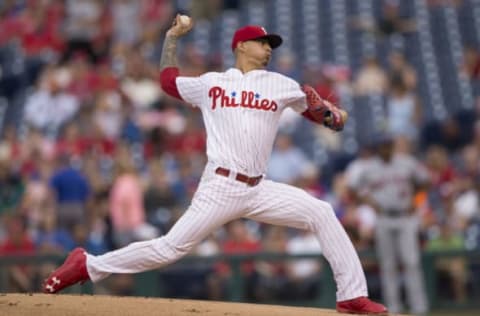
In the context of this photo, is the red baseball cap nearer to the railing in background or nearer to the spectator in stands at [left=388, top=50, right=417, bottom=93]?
the railing in background

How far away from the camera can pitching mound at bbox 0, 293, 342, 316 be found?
22.4 feet

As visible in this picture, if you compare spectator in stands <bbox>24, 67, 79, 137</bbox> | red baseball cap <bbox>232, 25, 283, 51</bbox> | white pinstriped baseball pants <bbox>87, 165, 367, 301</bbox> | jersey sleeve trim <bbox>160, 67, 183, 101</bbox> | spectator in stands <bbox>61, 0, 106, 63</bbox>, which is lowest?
white pinstriped baseball pants <bbox>87, 165, 367, 301</bbox>

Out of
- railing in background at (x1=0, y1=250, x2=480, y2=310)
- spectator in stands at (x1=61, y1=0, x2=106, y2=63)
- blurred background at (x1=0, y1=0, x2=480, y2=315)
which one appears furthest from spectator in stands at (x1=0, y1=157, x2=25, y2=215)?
spectator in stands at (x1=61, y1=0, x2=106, y2=63)

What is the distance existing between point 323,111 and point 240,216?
2.50 ft

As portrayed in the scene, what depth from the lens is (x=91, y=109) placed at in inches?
575

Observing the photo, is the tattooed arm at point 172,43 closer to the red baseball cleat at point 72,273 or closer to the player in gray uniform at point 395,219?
the red baseball cleat at point 72,273

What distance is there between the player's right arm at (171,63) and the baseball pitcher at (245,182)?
0.8 inches

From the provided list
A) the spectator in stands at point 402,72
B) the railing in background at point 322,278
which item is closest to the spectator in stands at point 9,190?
the railing in background at point 322,278

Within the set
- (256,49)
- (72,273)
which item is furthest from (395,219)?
(72,273)

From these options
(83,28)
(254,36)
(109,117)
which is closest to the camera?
(254,36)

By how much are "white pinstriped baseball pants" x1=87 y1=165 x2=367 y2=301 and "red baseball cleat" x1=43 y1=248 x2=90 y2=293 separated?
12cm

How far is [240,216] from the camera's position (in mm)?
6941

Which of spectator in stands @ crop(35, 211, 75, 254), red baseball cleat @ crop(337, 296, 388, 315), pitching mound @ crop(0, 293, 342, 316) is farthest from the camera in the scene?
spectator in stands @ crop(35, 211, 75, 254)

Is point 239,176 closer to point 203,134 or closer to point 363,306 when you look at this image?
point 363,306
